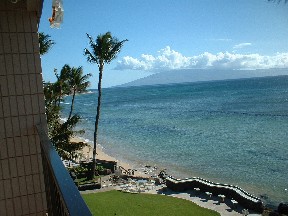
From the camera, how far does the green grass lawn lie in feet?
46.6

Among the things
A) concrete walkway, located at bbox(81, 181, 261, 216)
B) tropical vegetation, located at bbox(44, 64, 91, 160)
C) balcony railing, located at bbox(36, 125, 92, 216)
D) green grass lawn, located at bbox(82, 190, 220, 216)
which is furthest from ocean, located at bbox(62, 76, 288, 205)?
balcony railing, located at bbox(36, 125, 92, 216)

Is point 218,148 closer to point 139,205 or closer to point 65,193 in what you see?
point 139,205

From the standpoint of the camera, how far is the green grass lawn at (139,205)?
46.6 ft

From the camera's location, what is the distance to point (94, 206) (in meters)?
14.5

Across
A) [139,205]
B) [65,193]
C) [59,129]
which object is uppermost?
[65,193]

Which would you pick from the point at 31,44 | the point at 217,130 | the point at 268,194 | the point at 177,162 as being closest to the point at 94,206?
the point at 31,44

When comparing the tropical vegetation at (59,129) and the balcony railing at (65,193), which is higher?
the balcony railing at (65,193)

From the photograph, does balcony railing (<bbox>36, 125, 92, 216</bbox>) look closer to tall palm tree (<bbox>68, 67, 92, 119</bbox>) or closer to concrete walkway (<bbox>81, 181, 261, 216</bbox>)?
concrete walkway (<bbox>81, 181, 261, 216</bbox>)

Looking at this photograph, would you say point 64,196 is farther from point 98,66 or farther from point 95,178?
point 98,66

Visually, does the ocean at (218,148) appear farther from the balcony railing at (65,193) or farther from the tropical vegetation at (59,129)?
the balcony railing at (65,193)

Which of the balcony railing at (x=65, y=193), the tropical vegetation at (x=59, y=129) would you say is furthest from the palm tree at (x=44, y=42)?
the balcony railing at (x=65, y=193)

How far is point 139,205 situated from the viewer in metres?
15.3

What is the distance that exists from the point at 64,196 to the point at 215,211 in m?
15.3

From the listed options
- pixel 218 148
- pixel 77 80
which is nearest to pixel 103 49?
pixel 77 80
